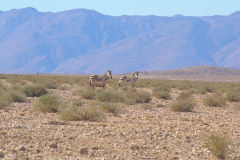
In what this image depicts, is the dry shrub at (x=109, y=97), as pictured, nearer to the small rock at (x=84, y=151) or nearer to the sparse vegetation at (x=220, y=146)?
the small rock at (x=84, y=151)

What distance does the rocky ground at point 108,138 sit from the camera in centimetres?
1059

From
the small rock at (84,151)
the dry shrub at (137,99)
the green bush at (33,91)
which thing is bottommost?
the dry shrub at (137,99)

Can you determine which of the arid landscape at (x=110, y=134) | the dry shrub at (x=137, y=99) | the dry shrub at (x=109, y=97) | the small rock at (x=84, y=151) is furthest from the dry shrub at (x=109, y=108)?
→ the small rock at (x=84, y=151)

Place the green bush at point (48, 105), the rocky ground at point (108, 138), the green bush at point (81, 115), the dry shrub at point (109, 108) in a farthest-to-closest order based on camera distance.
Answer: the dry shrub at point (109, 108) → the green bush at point (48, 105) → the green bush at point (81, 115) → the rocky ground at point (108, 138)

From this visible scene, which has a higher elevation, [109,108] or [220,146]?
[220,146]

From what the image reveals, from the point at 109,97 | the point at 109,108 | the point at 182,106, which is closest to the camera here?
the point at 109,108

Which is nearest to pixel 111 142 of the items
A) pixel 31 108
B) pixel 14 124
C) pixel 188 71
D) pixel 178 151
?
pixel 178 151

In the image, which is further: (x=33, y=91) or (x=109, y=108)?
(x=33, y=91)

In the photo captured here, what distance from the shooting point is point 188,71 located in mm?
138375

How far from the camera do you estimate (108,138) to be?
12.4m

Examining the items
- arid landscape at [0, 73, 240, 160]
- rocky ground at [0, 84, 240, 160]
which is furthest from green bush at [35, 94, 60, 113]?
rocky ground at [0, 84, 240, 160]

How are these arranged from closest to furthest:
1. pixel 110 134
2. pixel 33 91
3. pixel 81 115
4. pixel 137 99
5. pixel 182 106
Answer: pixel 110 134
pixel 81 115
pixel 182 106
pixel 137 99
pixel 33 91

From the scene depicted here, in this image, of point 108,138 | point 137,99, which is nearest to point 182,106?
point 137,99

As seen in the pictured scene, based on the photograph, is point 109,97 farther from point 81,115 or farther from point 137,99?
point 81,115
